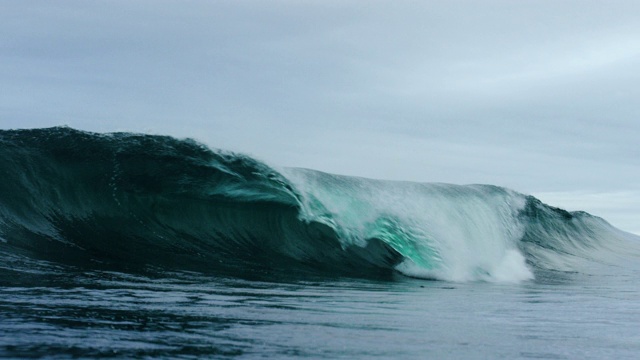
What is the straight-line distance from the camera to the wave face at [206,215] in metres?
11.2

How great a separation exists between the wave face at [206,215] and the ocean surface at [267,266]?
37mm

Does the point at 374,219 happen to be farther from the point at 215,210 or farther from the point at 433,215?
the point at 215,210

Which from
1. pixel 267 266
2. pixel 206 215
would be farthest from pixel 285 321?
pixel 206 215

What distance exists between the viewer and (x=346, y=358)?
435cm

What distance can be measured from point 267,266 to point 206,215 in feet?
7.20

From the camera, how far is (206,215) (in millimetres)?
12906

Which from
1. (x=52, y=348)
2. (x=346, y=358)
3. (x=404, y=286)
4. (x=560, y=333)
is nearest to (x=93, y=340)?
(x=52, y=348)

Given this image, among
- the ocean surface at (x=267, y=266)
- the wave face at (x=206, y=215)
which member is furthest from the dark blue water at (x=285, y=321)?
the wave face at (x=206, y=215)

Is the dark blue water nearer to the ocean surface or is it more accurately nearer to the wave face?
the ocean surface

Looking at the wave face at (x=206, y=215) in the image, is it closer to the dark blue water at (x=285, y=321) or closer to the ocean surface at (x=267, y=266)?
the ocean surface at (x=267, y=266)

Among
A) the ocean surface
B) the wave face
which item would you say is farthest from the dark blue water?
the wave face

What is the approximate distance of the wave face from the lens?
36.8 ft

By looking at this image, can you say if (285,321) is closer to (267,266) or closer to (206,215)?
(267,266)

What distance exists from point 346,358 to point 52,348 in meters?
1.75
